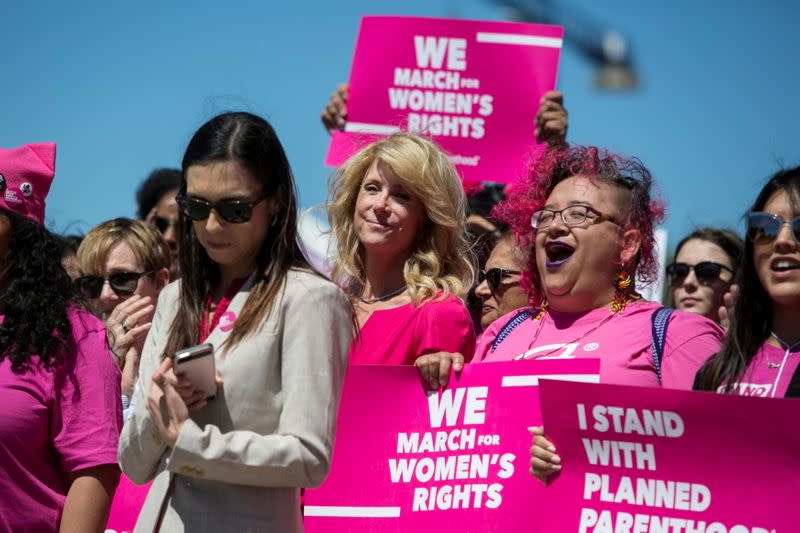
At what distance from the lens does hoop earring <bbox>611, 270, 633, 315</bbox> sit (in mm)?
4469

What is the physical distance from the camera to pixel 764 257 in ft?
12.4

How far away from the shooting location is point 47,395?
3.89 m

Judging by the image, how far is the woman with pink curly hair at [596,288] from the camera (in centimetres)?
413

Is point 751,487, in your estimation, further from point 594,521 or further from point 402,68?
point 402,68

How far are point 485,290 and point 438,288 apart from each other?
1.03 meters

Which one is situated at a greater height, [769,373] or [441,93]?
[441,93]

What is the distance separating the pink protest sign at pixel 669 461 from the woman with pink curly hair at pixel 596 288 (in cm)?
19

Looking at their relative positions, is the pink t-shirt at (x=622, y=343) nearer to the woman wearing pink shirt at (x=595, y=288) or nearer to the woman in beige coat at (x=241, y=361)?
the woman wearing pink shirt at (x=595, y=288)

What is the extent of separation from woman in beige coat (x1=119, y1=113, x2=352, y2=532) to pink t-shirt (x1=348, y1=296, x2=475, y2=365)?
1178 millimetres

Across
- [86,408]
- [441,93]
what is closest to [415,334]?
[86,408]

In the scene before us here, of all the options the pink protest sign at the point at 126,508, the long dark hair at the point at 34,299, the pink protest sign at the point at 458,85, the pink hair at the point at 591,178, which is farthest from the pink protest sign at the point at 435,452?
the pink protest sign at the point at 458,85

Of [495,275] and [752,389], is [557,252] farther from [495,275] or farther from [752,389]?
[495,275]

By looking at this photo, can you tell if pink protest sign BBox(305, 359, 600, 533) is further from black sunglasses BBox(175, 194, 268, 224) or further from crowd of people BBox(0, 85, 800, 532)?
black sunglasses BBox(175, 194, 268, 224)

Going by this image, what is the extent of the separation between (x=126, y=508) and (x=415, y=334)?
1433mm
